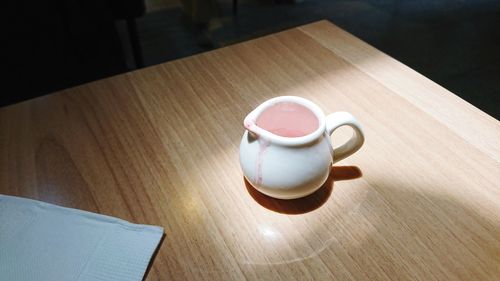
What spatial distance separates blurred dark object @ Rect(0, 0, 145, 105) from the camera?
3.49 feet

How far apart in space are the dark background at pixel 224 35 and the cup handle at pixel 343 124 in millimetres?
980

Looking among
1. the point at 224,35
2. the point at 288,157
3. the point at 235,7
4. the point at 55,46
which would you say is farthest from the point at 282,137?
the point at 235,7

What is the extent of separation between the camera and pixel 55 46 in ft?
3.67

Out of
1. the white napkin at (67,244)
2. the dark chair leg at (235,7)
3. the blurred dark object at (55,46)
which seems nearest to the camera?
the white napkin at (67,244)

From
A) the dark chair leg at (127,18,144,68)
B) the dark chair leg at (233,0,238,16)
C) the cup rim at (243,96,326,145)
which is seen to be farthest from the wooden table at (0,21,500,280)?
the dark chair leg at (233,0,238,16)

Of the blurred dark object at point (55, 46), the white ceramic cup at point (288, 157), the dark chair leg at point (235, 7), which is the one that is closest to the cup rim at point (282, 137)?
the white ceramic cup at point (288, 157)

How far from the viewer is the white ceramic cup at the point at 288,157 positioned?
0.41 meters

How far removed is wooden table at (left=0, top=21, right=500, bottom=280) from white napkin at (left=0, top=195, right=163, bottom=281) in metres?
0.02

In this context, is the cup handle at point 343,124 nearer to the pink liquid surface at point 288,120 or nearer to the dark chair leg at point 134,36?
the pink liquid surface at point 288,120

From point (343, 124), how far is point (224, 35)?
1.78 meters

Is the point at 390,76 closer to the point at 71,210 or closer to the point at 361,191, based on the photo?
the point at 361,191

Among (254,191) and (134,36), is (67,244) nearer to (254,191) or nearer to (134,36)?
(254,191)

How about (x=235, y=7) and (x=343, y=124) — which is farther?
(x=235, y=7)

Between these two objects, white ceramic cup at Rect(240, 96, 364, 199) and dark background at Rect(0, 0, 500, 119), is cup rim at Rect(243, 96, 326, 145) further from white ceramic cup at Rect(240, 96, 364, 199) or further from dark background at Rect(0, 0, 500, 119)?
dark background at Rect(0, 0, 500, 119)
